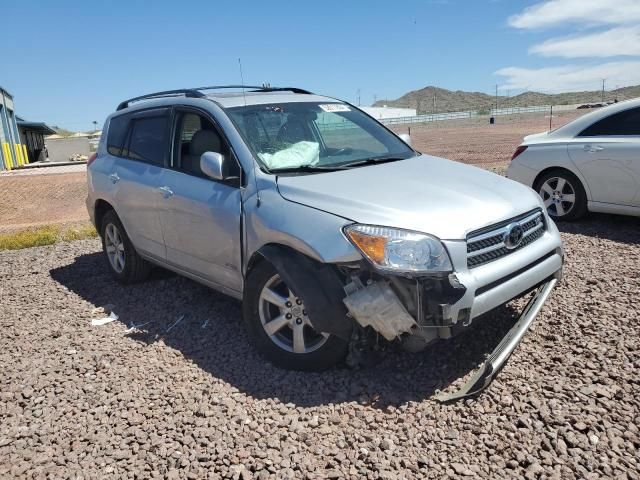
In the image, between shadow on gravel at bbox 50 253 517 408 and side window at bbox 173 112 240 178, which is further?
side window at bbox 173 112 240 178

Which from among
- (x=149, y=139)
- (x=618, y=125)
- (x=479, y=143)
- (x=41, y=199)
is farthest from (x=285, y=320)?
(x=479, y=143)

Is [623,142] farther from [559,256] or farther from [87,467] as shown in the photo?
[87,467]

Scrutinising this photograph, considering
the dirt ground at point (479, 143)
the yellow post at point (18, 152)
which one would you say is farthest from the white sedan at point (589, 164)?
the yellow post at point (18, 152)

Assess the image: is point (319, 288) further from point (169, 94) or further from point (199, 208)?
point (169, 94)

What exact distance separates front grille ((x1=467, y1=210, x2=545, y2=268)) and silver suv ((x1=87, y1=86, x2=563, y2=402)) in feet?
0.04

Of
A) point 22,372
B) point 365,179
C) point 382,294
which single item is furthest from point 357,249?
point 22,372

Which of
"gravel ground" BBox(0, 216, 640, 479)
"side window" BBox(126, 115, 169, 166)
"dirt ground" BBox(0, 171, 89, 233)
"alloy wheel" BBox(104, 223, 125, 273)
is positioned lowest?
"dirt ground" BBox(0, 171, 89, 233)

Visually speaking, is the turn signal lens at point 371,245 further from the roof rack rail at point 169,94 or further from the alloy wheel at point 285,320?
the roof rack rail at point 169,94

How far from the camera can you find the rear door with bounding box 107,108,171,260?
488 centimetres

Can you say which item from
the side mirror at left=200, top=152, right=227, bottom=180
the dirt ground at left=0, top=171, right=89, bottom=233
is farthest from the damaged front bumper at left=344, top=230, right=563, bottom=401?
the dirt ground at left=0, top=171, right=89, bottom=233

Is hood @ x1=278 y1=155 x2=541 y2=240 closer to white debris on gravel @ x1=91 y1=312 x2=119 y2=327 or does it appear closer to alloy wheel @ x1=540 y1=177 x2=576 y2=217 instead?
white debris on gravel @ x1=91 y1=312 x2=119 y2=327

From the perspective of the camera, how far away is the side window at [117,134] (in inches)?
222

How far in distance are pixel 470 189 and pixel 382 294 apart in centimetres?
110

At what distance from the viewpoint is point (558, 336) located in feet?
12.6
